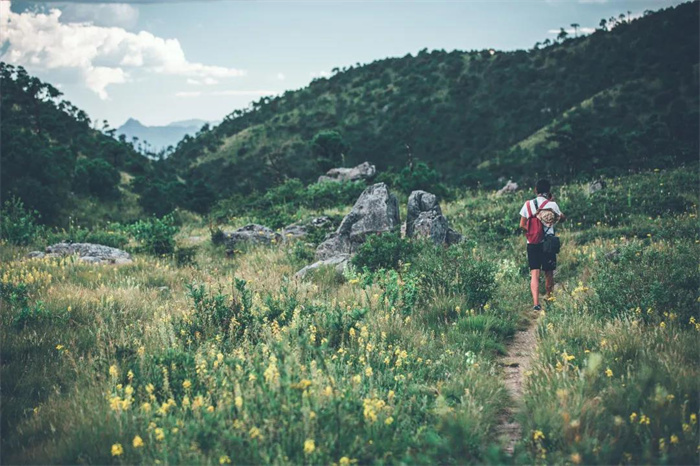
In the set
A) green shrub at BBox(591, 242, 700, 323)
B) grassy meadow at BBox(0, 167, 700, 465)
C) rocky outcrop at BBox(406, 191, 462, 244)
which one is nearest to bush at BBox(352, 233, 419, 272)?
grassy meadow at BBox(0, 167, 700, 465)

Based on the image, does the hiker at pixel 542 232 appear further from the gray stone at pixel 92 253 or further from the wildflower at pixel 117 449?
the gray stone at pixel 92 253

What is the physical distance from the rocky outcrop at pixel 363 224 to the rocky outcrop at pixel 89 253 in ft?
16.4

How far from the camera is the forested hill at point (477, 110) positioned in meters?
52.5

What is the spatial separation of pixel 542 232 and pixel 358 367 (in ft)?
15.6

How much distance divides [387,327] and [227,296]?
2404mm

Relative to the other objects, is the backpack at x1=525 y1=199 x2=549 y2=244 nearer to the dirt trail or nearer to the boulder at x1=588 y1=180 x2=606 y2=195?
the dirt trail

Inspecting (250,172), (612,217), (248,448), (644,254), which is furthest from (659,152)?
(250,172)

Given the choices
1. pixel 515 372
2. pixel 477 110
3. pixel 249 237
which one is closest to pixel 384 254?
Result: pixel 515 372

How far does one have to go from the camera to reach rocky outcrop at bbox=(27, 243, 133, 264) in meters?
10.4

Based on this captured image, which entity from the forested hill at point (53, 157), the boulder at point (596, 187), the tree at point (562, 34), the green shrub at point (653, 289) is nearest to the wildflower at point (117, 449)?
the green shrub at point (653, 289)

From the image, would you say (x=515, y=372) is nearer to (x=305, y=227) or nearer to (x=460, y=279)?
(x=460, y=279)

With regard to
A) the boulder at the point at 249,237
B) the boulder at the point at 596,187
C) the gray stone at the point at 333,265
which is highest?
the boulder at the point at 596,187

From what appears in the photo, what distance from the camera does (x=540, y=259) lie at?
734 cm

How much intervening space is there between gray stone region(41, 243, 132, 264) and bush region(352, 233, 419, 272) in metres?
5.81
